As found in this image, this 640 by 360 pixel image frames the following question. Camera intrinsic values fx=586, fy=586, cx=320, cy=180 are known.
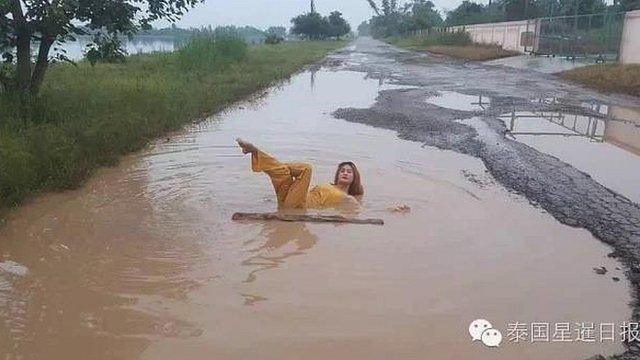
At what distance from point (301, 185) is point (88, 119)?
4710 millimetres

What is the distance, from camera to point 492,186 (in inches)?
281

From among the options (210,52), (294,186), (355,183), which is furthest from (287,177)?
(210,52)

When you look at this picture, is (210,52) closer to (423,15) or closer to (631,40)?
(631,40)

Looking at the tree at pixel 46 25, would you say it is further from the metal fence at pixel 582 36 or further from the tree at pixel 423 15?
the tree at pixel 423 15

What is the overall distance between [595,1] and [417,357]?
42846mm

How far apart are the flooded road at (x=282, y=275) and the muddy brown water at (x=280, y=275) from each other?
0.01 m

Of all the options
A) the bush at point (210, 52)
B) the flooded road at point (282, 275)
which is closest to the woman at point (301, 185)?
the flooded road at point (282, 275)

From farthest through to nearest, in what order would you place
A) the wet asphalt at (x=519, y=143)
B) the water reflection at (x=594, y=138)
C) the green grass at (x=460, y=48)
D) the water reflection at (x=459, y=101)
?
the green grass at (x=460, y=48) → the water reflection at (x=459, y=101) → the water reflection at (x=594, y=138) → the wet asphalt at (x=519, y=143)

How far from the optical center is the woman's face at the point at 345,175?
6.55 meters

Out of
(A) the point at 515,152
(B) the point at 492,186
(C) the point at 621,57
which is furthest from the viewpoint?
(C) the point at 621,57

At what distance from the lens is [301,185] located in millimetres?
6105

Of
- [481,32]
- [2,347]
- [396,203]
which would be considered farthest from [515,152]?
[481,32]

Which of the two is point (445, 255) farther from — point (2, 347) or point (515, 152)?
point (515, 152)

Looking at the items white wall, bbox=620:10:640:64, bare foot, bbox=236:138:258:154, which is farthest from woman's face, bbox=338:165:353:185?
white wall, bbox=620:10:640:64
